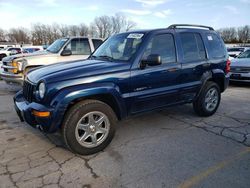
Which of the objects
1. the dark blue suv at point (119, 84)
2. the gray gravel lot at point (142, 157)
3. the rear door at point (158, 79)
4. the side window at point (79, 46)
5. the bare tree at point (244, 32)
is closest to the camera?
the gray gravel lot at point (142, 157)

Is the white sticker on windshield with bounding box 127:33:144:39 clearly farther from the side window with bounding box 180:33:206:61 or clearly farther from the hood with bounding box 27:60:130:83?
the side window with bounding box 180:33:206:61

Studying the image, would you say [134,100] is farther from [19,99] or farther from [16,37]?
[16,37]

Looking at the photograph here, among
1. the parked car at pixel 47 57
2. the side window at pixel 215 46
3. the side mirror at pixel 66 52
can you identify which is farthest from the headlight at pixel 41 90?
the side mirror at pixel 66 52

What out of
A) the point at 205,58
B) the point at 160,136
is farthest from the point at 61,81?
the point at 205,58

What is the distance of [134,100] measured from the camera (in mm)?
3791

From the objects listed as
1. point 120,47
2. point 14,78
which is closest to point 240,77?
point 120,47

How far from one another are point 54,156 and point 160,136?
6.04ft

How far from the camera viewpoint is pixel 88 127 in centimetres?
341

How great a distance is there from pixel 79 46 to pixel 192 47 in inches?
193

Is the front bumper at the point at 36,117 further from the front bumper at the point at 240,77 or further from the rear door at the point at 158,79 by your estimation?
the front bumper at the point at 240,77

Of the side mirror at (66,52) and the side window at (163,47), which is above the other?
the side window at (163,47)

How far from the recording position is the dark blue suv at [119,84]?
3.18m

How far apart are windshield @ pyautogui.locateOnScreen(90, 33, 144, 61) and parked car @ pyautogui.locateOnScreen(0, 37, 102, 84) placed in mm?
3426

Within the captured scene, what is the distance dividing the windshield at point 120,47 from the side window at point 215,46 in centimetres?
186
